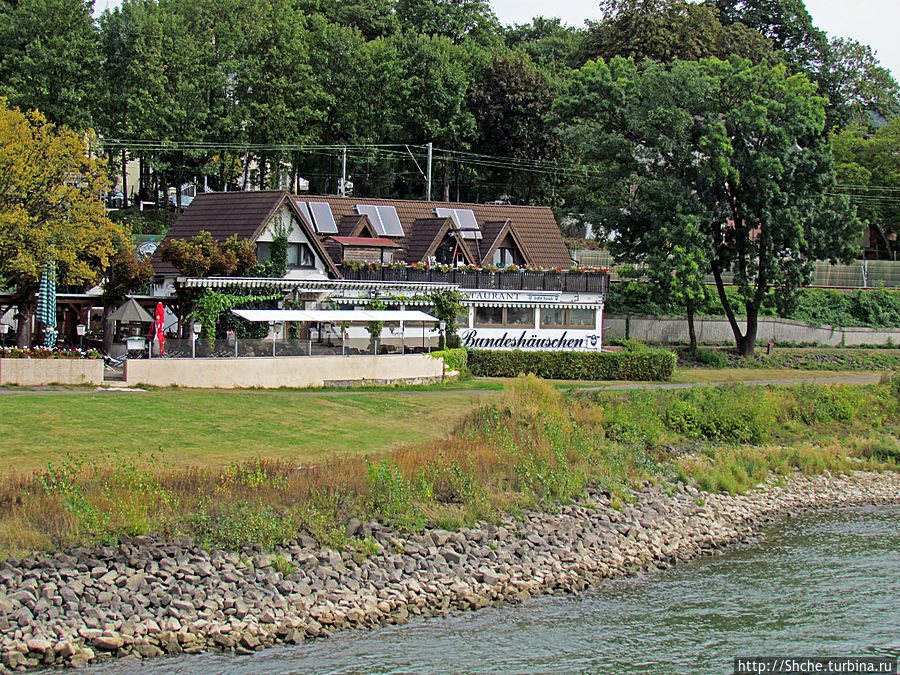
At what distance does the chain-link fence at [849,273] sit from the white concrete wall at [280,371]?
30.1 meters

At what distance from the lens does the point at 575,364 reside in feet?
161

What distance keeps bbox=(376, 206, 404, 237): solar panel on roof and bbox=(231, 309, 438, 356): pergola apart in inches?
312

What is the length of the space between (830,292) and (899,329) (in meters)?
4.76

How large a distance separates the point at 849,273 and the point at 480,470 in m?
54.4

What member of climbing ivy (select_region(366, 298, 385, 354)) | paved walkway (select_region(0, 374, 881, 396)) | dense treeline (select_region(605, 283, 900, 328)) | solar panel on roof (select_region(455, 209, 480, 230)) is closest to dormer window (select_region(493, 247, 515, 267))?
solar panel on roof (select_region(455, 209, 480, 230))

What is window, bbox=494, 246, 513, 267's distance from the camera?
58812 millimetres

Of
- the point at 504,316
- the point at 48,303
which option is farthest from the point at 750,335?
the point at 48,303

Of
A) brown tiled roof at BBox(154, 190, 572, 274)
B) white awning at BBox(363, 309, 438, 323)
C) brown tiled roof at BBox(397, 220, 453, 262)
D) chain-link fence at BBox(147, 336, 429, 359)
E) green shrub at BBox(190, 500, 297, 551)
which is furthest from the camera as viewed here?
brown tiled roof at BBox(397, 220, 453, 262)

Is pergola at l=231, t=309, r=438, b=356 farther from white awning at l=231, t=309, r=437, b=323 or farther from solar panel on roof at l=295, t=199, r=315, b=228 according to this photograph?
solar panel on roof at l=295, t=199, r=315, b=228

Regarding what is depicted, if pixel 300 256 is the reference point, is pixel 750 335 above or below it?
below

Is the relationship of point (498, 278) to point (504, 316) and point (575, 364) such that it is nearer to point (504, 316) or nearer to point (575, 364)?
point (504, 316)

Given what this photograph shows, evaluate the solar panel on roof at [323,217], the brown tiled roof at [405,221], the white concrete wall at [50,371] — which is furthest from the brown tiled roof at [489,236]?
the white concrete wall at [50,371]

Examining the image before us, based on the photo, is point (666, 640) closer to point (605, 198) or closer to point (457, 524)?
point (457, 524)

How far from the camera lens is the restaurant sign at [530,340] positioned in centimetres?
5438
